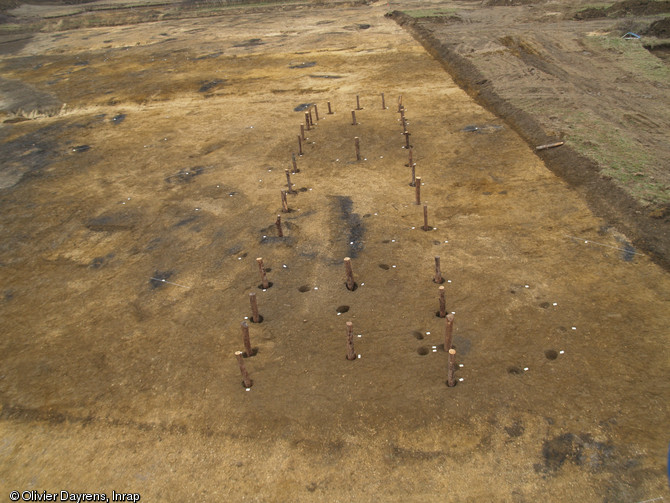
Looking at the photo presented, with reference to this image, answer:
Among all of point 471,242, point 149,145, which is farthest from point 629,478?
point 149,145

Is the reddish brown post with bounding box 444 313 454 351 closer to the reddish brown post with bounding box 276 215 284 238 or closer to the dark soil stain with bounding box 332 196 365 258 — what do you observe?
the dark soil stain with bounding box 332 196 365 258

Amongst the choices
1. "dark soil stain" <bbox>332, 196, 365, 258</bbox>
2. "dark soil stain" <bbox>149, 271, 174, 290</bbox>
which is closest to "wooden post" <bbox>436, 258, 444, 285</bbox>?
"dark soil stain" <bbox>332, 196, 365, 258</bbox>

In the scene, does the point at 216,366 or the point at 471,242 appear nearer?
the point at 216,366

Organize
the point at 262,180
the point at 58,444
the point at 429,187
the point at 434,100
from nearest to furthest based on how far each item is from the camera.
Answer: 1. the point at 58,444
2. the point at 429,187
3. the point at 262,180
4. the point at 434,100

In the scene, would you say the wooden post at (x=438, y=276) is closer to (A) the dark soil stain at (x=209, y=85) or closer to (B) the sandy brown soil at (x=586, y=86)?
(B) the sandy brown soil at (x=586, y=86)

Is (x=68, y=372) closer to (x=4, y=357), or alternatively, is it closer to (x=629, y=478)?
(x=4, y=357)

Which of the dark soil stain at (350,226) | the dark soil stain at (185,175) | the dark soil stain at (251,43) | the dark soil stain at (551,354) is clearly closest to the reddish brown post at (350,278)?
the dark soil stain at (350,226)

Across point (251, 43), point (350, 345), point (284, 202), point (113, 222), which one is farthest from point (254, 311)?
point (251, 43)

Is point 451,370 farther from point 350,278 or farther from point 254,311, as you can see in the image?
point 254,311

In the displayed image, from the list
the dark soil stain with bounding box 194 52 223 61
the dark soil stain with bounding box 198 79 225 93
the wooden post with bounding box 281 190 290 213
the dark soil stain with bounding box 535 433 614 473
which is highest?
the dark soil stain with bounding box 194 52 223 61
